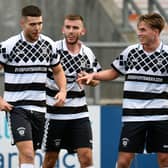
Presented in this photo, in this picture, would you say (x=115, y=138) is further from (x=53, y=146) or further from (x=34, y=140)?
(x=34, y=140)

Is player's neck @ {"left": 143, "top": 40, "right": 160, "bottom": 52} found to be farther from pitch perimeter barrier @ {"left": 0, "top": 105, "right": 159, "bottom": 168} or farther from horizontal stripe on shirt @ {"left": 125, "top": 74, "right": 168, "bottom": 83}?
pitch perimeter barrier @ {"left": 0, "top": 105, "right": 159, "bottom": 168}

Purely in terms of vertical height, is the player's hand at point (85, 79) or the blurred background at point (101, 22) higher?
the blurred background at point (101, 22)

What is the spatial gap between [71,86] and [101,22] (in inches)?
156

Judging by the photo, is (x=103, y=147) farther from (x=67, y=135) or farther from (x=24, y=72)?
(x=24, y=72)

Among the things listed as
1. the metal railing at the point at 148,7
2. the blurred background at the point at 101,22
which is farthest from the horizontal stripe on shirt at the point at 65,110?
the metal railing at the point at 148,7

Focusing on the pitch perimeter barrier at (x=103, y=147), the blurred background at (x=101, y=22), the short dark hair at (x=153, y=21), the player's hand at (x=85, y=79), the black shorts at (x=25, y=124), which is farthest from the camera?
the blurred background at (x=101, y=22)

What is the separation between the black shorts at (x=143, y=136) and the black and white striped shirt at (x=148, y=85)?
64 mm

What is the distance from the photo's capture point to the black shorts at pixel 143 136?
925cm

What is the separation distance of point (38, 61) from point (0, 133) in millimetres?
2228

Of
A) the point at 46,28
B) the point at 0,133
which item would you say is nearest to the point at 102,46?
the point at 46,28

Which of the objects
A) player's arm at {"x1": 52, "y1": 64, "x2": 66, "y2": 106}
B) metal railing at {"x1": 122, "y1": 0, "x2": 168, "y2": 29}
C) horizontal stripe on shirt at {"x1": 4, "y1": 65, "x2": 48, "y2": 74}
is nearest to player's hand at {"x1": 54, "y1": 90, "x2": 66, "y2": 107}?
player's arm at {"x1": 52, "y1": 64, "x2": 66, "y2": 106}

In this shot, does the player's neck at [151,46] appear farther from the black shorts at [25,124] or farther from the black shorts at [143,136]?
the black shorts at [25,124]

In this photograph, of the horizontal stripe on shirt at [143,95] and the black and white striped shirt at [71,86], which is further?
the black and white striped shirt at [71,86]

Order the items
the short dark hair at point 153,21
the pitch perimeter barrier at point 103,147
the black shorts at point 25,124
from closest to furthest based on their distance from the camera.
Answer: the black shorts at point 25,124 → the short dark hair at point 153,21 → the pitch perimeter barrier at point 103,147
